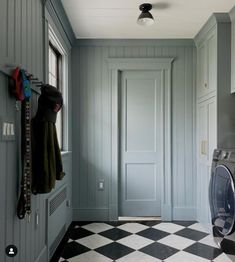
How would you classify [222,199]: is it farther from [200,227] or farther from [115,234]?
[115,234]

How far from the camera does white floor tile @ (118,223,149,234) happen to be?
3246 millimetres

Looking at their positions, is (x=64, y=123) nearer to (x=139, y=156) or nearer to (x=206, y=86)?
(x=139, y=156)

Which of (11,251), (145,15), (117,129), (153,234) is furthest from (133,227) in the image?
(145,15)

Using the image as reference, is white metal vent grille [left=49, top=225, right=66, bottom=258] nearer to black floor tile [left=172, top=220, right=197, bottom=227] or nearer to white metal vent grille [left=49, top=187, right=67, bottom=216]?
white metal vent grille [left=49, top=187, right=67, bottom=216]

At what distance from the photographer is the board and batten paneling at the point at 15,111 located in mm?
1489

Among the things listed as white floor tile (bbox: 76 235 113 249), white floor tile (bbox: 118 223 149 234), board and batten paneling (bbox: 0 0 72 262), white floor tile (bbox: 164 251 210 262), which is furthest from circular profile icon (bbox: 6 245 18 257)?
white floor tile (bbox: 118 223 149 234)

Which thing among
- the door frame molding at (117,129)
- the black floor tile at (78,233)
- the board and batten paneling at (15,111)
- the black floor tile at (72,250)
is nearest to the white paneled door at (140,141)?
the door frame molding at (117,129)

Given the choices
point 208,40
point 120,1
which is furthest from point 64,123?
point 208,40

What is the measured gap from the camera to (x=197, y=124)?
11.8 ft

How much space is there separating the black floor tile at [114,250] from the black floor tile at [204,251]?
0.58 metres

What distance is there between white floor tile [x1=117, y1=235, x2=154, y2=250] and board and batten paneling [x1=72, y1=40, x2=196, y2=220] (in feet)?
2.40

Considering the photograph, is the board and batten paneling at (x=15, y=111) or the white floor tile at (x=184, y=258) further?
the white floor tile at (x=184, y=258)

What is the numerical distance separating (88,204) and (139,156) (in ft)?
3.06

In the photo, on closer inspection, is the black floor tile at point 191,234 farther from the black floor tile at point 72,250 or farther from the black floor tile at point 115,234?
the black floor tile at point 72,250
